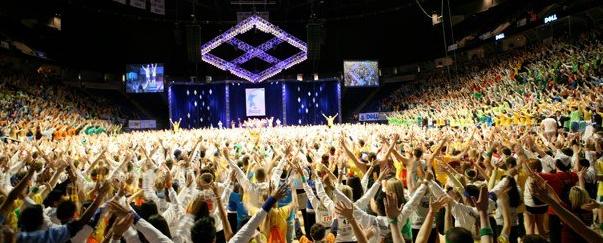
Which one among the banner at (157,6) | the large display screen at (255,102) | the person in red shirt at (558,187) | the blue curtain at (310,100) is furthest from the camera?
the blue curtain at (310,100)

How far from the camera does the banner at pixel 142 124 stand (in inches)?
1260

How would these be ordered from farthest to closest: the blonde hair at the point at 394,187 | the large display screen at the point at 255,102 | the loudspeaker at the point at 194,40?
the large display screen at the point at 255,102 < the loudspeaker at the point at 194,40 < the blonde hair at the point at 394,187

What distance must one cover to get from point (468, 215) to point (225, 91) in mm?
32412

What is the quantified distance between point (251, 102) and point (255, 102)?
317 millimetres

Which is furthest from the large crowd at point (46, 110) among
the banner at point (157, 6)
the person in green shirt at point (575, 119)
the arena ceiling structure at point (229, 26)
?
the person in green shirt at point (575, 119)

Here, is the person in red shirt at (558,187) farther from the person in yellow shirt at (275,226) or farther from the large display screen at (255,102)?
the large display screen at (255,102)

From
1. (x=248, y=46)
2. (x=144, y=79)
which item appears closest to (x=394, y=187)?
(x=248, y=46)

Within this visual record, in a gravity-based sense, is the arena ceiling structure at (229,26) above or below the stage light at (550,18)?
above

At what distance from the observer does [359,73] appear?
3200 centimetres

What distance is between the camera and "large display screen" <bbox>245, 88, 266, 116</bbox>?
35.6 metres

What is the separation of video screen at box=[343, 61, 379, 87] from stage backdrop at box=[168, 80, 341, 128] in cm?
412

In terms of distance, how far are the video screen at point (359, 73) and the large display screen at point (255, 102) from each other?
24.3ft

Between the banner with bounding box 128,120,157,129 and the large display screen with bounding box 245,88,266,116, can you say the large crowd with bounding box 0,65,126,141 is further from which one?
the large display screen with bounding box 245,88,266,116

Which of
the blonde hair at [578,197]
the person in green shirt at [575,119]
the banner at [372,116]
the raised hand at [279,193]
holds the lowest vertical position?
the blonde hair at [578,197]
